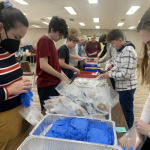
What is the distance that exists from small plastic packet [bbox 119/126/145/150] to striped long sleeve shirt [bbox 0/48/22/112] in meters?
0.67

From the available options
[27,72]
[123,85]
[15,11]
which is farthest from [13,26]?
[27,72]

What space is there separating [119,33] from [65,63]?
2.71 feet

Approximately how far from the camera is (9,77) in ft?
2.53

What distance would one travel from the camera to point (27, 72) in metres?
3.78

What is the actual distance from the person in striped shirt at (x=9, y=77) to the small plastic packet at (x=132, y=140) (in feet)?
2.09

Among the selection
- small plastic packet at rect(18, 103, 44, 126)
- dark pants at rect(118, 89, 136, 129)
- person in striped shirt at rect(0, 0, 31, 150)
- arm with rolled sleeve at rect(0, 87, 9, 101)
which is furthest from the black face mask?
dark pants at rect(118, 89, 136, 129)

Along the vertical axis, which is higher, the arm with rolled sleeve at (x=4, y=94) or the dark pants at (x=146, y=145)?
the arm with rolled sleeve at (x=4, y=94)

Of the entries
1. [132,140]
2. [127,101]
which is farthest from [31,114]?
[127,101]

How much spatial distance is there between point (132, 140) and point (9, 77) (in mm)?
792

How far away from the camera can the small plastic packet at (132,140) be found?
62cm

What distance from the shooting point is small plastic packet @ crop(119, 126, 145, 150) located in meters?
0.62

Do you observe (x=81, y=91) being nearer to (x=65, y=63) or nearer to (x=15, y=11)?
(x=15, y=11)

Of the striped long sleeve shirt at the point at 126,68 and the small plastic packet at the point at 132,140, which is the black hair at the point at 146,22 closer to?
the small plastic packet at the point at 132,140

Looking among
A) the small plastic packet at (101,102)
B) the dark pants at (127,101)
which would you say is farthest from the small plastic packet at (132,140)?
the dark pants at (127,101)
